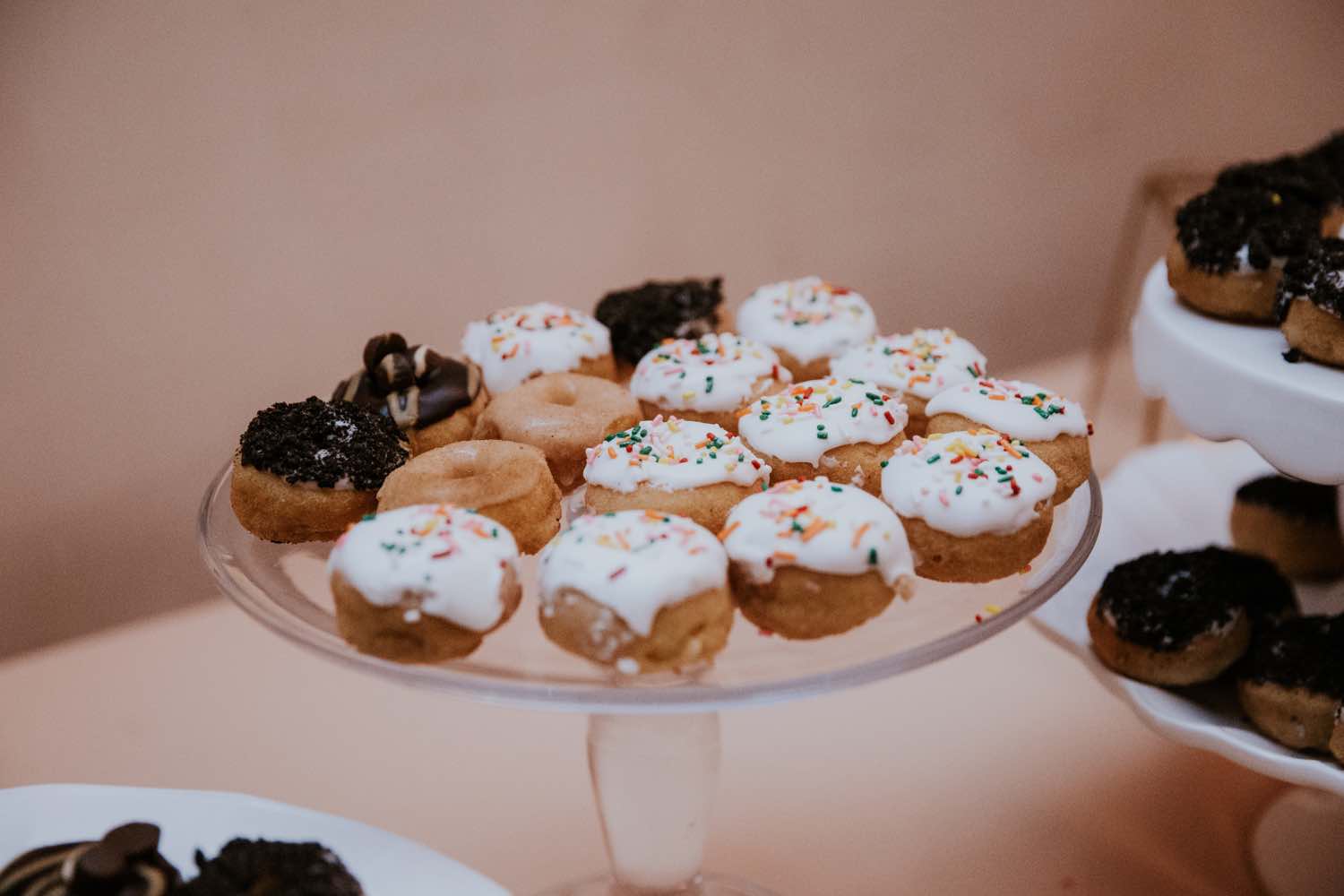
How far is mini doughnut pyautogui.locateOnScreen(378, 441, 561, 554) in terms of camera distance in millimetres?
1316

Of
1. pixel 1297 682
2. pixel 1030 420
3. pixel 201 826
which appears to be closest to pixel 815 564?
pixel 1030 420

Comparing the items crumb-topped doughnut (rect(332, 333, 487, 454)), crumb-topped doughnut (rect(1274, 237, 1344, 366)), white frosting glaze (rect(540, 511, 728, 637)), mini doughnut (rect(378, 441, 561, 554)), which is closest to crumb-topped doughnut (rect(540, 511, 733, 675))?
white frosting glaze (rect(540, 511, 728, 637))

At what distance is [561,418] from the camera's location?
4.91 feet

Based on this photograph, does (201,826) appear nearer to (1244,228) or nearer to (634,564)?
(634,564)

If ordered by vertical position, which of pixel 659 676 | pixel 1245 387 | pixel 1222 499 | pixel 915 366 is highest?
pixel 1245 387

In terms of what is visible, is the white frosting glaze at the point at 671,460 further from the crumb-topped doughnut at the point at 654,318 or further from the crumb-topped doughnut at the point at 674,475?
the crumb-topped doughnut at the point at 654,318

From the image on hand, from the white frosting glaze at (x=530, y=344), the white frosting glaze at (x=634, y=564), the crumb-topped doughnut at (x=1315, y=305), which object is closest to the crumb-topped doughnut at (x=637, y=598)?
the white frosting glaze at (x=634, y=564)

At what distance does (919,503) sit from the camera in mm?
1321

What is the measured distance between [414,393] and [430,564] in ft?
1.31

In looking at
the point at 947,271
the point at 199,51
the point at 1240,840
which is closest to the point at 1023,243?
the point at 947,271

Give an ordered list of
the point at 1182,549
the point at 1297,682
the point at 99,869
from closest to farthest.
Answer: the point at 99,869, the point at 1297,682, the point at 1182,549

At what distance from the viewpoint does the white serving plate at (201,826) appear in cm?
113

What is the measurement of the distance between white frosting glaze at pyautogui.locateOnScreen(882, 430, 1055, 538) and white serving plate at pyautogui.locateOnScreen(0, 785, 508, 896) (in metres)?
0.57

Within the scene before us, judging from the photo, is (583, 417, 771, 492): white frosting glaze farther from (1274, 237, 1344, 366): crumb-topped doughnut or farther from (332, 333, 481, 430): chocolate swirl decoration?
(1274, 237, 1344, 366): crumb-topped doughnut
